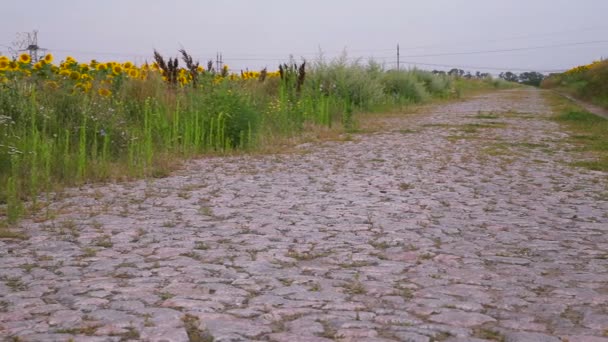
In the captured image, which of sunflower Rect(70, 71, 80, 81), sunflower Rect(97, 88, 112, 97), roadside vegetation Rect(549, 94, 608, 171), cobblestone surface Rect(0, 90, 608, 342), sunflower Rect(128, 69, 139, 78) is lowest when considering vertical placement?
cobblestone surface Rect(0, 90, 608, 342)

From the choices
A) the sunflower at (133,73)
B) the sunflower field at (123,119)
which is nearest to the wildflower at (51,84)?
the sunflower field at (123,119)

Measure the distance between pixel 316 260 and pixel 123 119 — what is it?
19.6 feet

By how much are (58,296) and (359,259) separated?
1.69 m

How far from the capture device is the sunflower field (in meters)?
6.84

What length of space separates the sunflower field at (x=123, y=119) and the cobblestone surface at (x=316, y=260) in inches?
19.3

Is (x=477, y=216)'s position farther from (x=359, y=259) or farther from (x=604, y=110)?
(x=604, y=110)

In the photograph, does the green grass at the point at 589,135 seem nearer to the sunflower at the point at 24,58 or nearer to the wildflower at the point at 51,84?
the wildflower at the point at 51,84

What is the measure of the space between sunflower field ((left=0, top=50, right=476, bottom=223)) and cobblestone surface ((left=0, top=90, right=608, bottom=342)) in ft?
1.60

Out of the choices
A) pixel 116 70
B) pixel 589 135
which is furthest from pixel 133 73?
pixel 589 135

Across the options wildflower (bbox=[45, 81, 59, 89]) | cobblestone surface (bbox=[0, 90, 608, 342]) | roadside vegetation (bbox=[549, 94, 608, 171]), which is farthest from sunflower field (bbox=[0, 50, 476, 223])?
roadside vegetation (bbox=[549, 94, 608, 171])

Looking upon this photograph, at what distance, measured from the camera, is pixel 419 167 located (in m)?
8.53

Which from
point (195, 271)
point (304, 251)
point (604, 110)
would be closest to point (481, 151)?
point (304, 251)

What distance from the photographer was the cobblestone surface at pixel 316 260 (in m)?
2.96

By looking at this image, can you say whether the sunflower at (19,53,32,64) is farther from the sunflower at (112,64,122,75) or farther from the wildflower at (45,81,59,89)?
the sunflower at (112,64,122,75)
